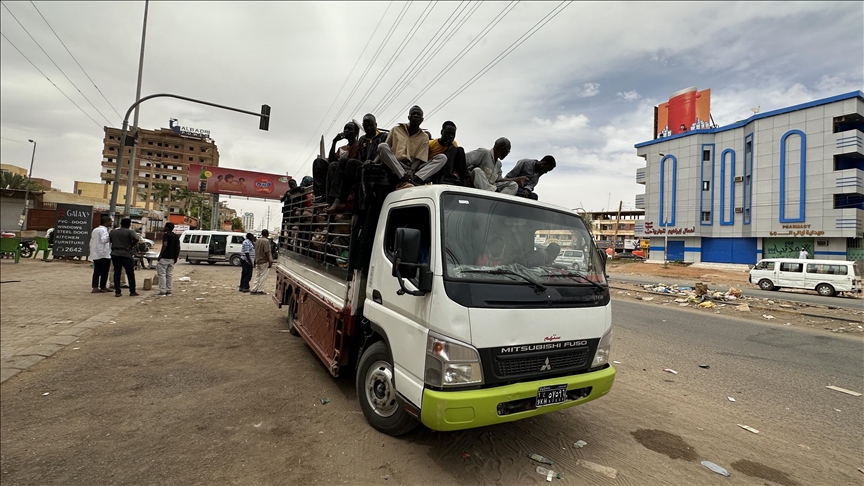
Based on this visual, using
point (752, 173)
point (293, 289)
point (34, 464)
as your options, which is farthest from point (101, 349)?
point (752, 173)

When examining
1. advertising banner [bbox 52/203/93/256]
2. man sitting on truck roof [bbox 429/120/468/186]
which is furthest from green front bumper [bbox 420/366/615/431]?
advertising banner [bbox 52/203/93/256]

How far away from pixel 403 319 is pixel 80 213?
60.2 ft

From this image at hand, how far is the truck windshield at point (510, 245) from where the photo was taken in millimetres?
2936

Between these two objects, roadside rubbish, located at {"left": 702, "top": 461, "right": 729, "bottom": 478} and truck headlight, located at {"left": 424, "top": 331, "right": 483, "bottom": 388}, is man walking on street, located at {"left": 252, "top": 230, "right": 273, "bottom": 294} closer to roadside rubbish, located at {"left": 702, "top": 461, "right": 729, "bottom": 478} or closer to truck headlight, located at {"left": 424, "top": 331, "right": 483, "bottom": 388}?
truck headlight, located at {"left": 424, "top": 331, "right": 483, "bottom": 388}

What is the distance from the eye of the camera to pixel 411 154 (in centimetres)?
417

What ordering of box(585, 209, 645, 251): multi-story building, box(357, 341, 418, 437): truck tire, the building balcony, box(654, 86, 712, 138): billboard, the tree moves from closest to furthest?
the tree < box(357, 341, 418, 437): truck tire < the building balcony < box(654, 86, 712, 138): billboard < box(585, 209, 645, 251): multi-story building

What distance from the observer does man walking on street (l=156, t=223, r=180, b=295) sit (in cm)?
919

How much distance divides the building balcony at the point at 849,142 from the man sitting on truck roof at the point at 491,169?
3788 cm

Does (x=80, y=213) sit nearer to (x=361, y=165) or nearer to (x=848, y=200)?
(x=361, y=165)

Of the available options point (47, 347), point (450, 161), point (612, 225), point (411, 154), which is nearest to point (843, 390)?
point (450, 161)

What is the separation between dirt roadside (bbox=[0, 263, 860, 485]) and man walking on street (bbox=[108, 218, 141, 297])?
5033 mm

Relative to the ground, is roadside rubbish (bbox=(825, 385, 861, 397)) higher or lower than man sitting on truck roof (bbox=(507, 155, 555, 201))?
lower

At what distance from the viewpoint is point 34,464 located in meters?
2.60

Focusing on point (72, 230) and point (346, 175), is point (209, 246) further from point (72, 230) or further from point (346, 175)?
point (346, 175)
